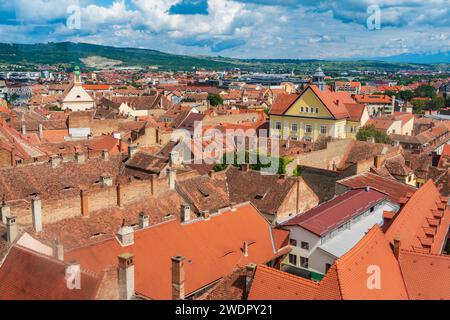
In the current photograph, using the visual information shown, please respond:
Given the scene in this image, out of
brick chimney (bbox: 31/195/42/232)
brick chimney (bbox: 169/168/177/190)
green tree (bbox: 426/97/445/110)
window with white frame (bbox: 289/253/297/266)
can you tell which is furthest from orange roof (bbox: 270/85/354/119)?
green tree (bbox: 426/97/445/110)

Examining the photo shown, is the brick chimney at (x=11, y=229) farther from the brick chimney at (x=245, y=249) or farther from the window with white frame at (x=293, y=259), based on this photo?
the window with white frame at (x=293, y=259)

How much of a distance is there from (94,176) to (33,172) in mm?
4503

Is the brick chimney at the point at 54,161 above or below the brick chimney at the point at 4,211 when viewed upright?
above

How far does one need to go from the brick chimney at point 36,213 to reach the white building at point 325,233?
14135 millimetres

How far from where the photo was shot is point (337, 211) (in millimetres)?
30438

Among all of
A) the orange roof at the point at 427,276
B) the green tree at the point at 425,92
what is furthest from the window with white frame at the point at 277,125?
the green tree at the point at 425,92

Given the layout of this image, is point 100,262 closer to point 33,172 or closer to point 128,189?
point 128,189

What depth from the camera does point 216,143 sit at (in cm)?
5025

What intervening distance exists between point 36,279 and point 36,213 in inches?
311

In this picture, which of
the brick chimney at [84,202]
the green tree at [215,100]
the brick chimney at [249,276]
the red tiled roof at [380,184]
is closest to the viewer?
the brick chimney at [249,276]

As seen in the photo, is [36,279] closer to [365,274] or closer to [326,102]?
[365,274]

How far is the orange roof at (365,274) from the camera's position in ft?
54.4

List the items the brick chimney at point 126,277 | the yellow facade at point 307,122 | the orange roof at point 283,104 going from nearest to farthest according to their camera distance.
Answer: the brick chimney at point 126,277 < the yellow facade at point 307,122 < the orange roof at point 283,104

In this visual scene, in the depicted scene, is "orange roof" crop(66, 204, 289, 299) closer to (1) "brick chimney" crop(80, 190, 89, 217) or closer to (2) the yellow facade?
(1) "brick chimney" crop(80, 190, 89, 217)
